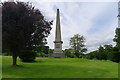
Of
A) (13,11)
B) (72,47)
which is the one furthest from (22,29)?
(72,47)

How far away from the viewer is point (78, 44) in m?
56.3

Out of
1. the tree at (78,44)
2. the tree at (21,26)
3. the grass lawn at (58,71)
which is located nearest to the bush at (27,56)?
the grass lawn at (58,71)

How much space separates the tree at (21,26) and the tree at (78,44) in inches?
1528

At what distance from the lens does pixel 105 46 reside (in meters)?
61.2

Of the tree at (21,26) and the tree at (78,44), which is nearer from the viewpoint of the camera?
the tree at (21,26)

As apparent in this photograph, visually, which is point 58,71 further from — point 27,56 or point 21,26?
point 27,56

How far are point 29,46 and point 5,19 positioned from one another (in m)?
3.91

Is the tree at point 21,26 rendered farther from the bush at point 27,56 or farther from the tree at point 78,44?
the tree at point 78,44

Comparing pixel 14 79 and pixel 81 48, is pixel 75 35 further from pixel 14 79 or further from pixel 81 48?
pixel 14 79

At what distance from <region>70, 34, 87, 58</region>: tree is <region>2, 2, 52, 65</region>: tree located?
3882cm

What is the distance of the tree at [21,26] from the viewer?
15.5m

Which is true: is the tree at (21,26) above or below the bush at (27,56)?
above

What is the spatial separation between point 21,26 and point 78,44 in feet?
138

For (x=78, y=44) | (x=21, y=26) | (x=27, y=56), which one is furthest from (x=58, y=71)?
(x=78, y=44)
